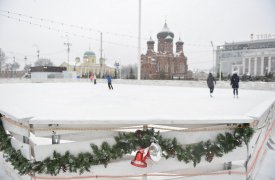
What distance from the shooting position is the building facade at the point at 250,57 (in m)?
76.6

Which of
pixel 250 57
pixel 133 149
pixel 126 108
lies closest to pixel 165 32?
pixel 250 57

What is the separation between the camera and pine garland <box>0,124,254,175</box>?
8.75ft

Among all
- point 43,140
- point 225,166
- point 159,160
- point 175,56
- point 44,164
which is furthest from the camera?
point 175,56

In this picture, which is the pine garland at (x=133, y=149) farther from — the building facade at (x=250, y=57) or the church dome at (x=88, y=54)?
the church dome at (x=88, y=54)

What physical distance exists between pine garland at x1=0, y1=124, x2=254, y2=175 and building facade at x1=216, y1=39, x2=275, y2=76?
69.3m

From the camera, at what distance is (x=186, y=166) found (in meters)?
2.90

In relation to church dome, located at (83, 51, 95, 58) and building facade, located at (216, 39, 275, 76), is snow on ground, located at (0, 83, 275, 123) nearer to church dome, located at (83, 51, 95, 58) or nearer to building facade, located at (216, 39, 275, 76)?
building facade, located at (216, 39, 275, 76)

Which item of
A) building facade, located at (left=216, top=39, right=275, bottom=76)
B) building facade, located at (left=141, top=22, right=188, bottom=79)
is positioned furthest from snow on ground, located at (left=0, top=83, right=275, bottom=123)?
building facade, located at (left=216, top=39, right=275, bottom=76)

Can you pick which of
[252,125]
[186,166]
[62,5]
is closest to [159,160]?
[186,166]

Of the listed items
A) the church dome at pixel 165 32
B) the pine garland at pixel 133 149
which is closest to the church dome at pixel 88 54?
the church dome at pixel 165 32

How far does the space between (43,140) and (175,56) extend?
68035 millimetres

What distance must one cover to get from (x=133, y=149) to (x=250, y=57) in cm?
8582

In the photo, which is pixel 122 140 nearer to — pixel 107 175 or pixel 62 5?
pixel 107 175

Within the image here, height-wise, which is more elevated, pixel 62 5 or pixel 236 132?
pixel 62 5
